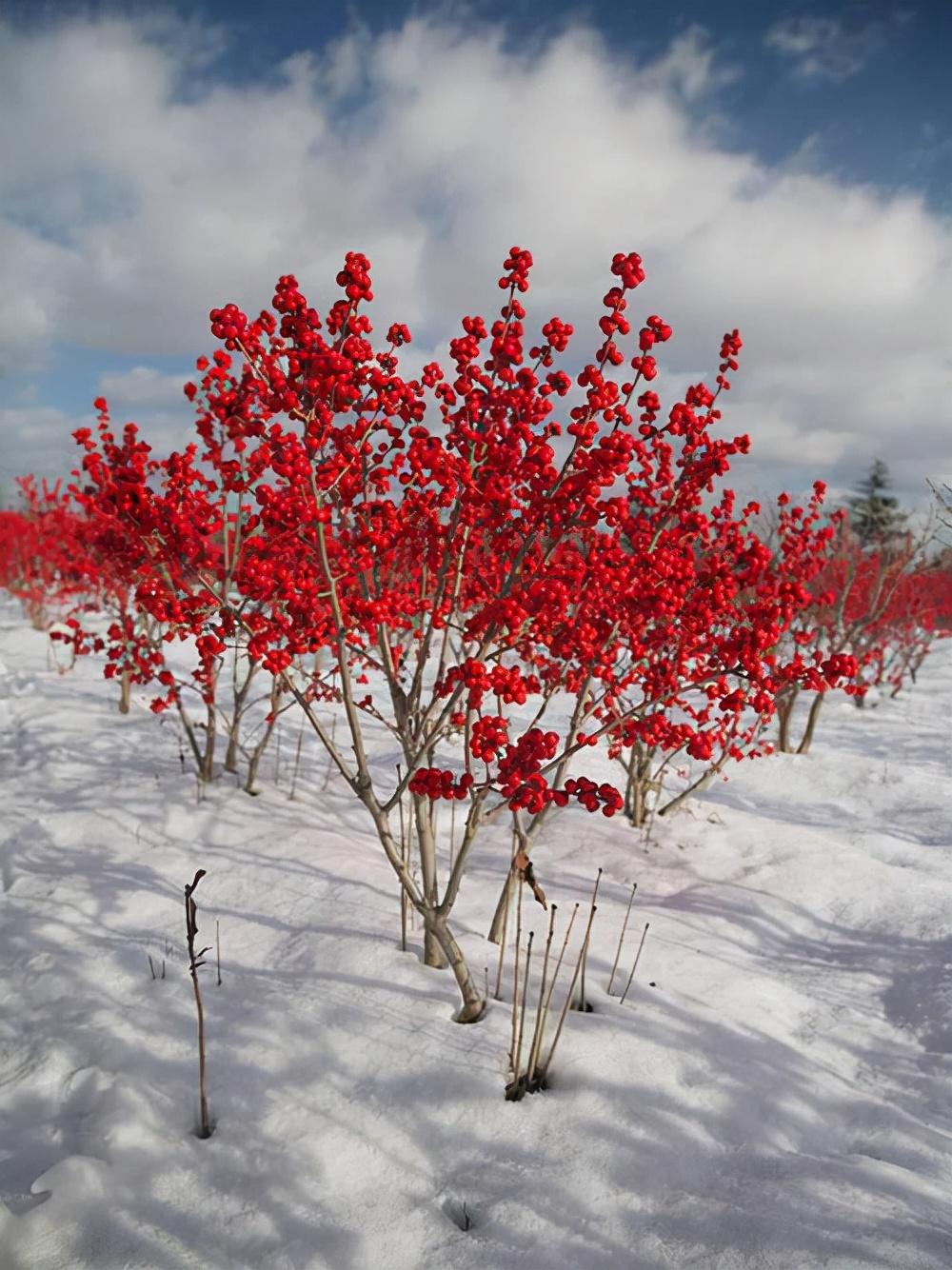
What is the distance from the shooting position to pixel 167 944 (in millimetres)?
4172

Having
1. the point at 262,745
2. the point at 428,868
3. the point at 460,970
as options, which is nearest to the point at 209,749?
the point at 262,745

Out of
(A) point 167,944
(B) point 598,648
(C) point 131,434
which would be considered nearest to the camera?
(B) point 598,648

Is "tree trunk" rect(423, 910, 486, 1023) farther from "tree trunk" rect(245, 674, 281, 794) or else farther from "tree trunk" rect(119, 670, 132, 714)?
"tree trunk" rect(119, 670, 132, 714)

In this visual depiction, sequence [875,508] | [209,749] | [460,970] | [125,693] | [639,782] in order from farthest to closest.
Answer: [875,508] → [125,693] → [209,749] → [639,782] → [460,970]

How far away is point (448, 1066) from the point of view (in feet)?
10.1

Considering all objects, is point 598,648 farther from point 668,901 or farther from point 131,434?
point 131,434

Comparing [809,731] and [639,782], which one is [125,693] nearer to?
[639,782]

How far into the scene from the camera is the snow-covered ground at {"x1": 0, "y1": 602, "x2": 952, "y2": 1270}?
93.5 inches

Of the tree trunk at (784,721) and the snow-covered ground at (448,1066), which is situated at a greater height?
the tree trunk at (784,721)

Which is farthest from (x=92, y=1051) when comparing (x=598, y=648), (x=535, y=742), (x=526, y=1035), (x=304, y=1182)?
(x=598, y=648)

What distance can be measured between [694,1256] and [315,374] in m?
3.10

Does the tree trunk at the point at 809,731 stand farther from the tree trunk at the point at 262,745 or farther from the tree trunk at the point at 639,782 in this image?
the tree trunk at the point at 262,745

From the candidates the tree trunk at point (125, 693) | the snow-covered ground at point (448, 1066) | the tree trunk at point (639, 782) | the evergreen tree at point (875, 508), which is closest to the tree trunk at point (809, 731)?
the snow-covered ground at point (448, 1066)

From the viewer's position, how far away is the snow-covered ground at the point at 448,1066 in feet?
7.79
